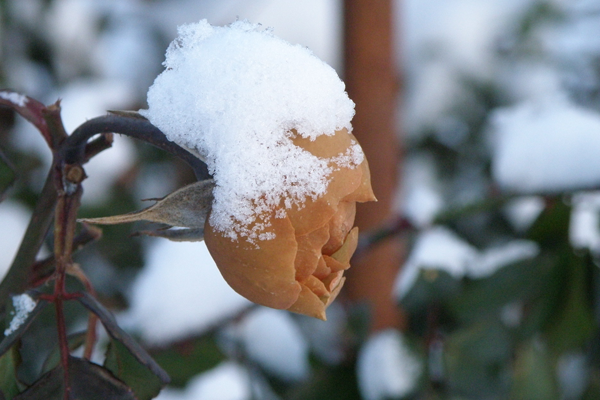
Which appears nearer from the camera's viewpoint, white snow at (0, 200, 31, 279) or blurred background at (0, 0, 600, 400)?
blurred background at (0, 0, 600, 400)

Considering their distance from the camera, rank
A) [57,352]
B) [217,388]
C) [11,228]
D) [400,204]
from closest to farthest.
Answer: [57,352] → [217,388] → [11,228] → [400,204]

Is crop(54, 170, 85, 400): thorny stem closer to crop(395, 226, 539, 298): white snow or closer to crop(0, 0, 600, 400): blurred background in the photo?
Answer: crop(0, 0, 600, 400): blurred background

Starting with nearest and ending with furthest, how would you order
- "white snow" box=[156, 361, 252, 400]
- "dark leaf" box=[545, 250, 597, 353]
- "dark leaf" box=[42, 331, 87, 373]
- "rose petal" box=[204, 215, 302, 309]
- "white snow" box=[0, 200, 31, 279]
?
"rose petal" box=[204, 215, 302, 309] < "dark leaf" box=[42, 331, 87, 373] < "dark leaf" box=[545, 250, 597, 353] < "white snow" box=[156, 361, 252, 400] < "white snow" box=[0, 200, 31, 279]

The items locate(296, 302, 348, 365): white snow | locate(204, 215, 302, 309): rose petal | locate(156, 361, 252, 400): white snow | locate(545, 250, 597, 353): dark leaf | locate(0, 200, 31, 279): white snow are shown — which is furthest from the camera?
locate(0, 200, 31, 279): white snow

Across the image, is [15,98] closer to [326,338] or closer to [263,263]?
[263,263]

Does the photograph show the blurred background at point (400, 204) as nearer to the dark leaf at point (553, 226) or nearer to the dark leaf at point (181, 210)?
the dark leaf at point (553, 226)

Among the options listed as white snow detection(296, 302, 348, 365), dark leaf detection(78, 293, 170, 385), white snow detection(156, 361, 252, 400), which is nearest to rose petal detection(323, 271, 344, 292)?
dark leaf detection(78, 293, 170, 385)

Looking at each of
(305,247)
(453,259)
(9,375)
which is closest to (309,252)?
(305,247)
